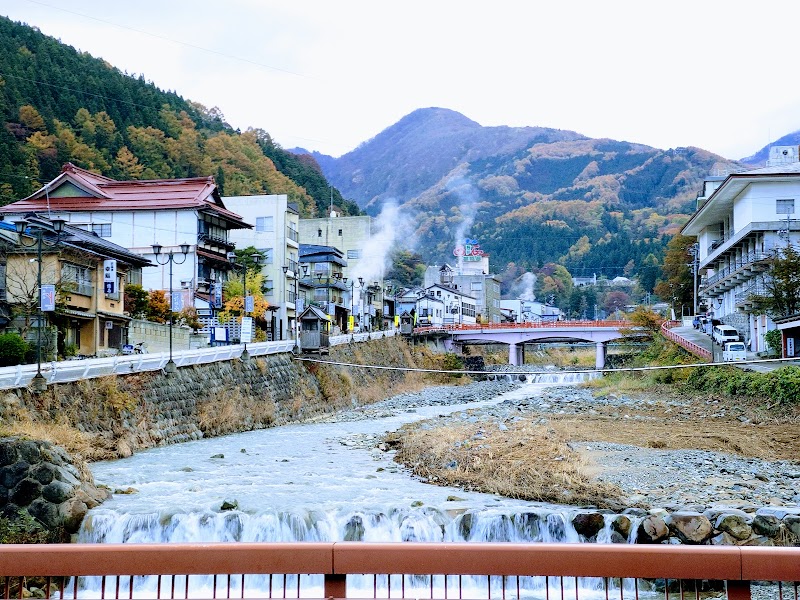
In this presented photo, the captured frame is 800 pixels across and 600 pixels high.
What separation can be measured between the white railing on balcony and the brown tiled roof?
50.0ft

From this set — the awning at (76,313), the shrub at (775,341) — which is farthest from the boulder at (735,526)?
the shrub at (775,341)

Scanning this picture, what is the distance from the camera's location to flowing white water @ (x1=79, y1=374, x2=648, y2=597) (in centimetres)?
1267

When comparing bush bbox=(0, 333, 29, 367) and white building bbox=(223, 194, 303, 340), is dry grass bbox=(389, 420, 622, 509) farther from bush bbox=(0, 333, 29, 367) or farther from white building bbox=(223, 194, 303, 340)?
white building bbox=(223, 194, 303, 340)


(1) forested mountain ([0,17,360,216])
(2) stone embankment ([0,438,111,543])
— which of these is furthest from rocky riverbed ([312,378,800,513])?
(1) forested mountain ([0,17,360,216])

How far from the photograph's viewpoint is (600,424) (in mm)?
27734

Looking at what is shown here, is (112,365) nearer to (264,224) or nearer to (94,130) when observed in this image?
(264,224)

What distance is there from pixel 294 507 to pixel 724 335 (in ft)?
102

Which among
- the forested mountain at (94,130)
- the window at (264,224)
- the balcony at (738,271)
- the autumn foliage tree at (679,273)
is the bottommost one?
the balcony at (738,271)

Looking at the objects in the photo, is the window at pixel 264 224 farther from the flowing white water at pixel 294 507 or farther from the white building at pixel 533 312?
the white building at pixel 533 312

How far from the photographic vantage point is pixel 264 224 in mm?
55594

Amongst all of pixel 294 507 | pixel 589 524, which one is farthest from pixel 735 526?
pixel 294 507

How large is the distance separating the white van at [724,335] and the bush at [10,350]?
30.4 metres

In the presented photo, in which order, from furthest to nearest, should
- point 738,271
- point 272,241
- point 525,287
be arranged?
point 525,287 < point 272,241 < point 738,271

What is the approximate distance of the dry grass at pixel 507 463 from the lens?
14892 mm
